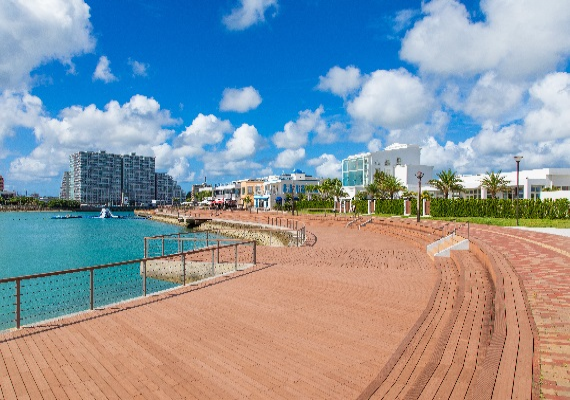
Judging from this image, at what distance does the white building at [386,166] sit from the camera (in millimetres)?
67625

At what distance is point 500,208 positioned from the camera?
33625 millimetres

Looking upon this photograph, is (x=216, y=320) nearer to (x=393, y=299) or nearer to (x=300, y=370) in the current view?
(x=300, y=370)

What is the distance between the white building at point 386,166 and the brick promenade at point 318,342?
194 ft

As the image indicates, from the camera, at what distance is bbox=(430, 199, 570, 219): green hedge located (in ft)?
99.6

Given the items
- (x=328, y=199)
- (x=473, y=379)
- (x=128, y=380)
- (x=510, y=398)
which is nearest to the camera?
(x=510, y=398)

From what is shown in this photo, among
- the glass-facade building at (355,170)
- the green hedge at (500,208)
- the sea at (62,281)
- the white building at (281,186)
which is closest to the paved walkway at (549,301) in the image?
the sea at (62,281)

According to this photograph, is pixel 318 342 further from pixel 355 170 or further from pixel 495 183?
pixel 355 170

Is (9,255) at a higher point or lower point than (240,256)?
lower

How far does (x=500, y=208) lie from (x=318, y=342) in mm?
32905

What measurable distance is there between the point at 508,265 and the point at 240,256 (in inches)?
431

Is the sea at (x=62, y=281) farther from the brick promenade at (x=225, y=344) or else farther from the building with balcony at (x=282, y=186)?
the building with balcony at (x=282, y=186)

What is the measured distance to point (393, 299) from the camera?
28.6 feet

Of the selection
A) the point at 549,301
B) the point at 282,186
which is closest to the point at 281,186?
the point at 282,186

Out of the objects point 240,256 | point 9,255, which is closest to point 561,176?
point 240,256
